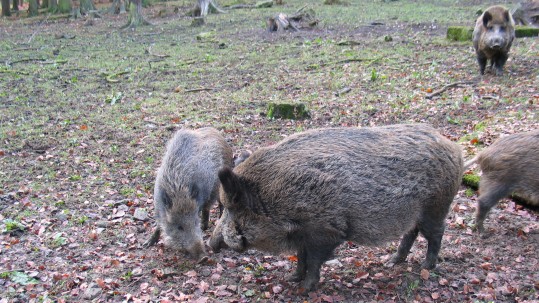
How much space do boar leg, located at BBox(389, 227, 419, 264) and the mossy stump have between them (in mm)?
4568

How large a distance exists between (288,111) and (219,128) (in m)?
1.29

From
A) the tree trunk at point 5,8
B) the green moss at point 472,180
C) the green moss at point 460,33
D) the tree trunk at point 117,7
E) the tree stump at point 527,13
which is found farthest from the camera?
the tree trunk at point 5,8

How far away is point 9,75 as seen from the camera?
1359 centimetres

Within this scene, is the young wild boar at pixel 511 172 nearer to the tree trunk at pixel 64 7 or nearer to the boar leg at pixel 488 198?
the boar leg at pixel 488 198

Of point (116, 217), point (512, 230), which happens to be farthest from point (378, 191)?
point (116, 217)

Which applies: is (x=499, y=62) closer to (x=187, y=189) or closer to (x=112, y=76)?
(x=187, y=189)

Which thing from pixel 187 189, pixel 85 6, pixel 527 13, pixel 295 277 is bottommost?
pixel 295 277

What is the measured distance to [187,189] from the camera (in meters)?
5.03

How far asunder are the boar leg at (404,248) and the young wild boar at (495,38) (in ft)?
23.1

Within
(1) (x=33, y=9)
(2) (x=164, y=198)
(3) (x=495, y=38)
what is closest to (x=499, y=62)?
(3) (x=495, y=38)

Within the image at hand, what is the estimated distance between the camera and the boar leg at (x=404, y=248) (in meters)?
4.75

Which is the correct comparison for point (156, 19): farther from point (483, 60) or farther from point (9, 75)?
point (483, 60)

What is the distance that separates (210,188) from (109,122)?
4513 millimetres

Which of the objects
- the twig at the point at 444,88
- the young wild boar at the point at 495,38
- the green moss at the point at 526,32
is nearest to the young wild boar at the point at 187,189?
the twig at the point at 444,88
